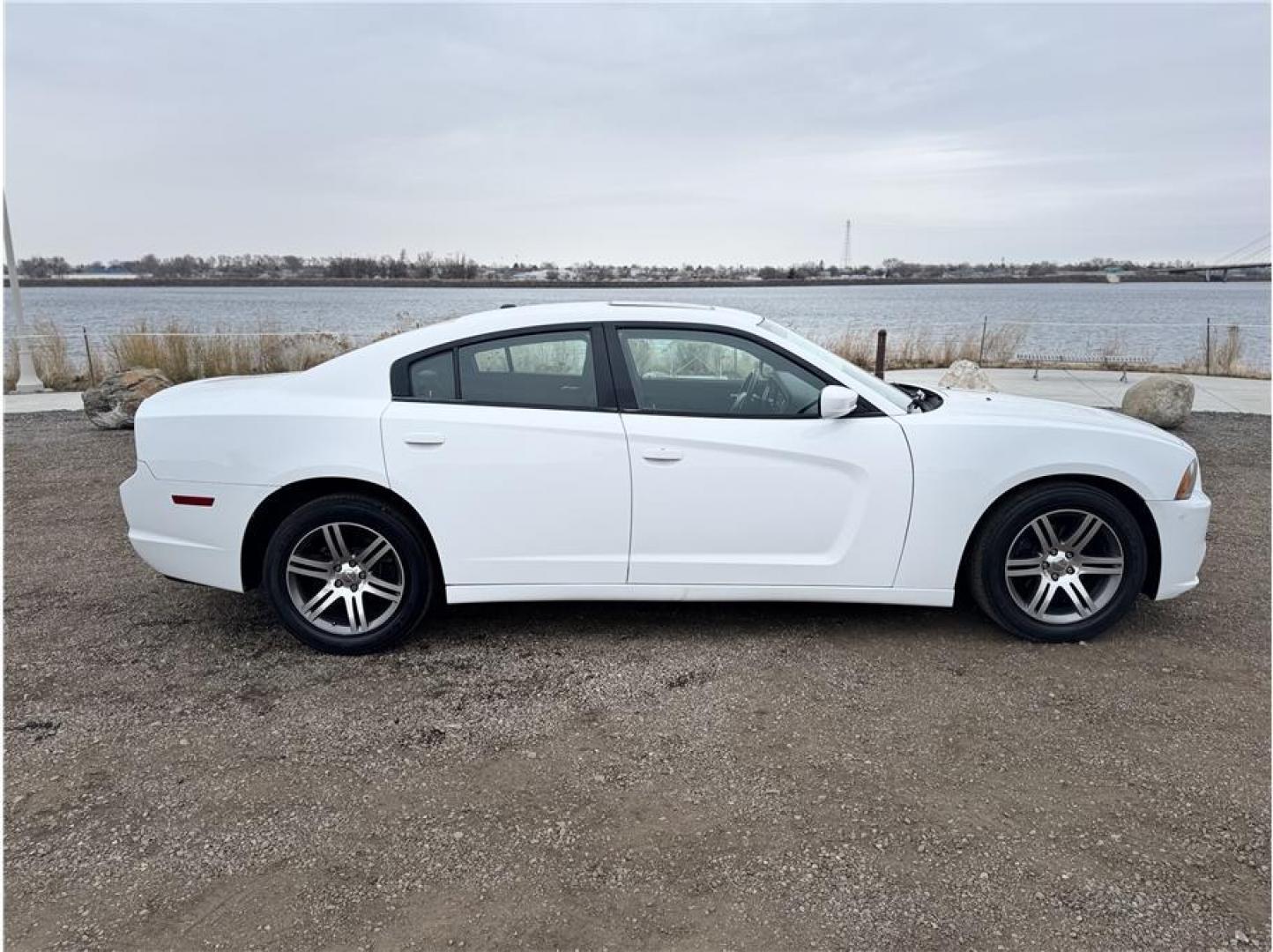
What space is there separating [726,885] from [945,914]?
23.3 inches

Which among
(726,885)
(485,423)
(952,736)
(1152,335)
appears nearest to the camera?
(726,885)

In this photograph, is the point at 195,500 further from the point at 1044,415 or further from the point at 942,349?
the point at 942,349

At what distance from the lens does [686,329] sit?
13.9 feet

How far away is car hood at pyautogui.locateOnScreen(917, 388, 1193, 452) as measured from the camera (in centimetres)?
419

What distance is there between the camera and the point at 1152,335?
95.5ft

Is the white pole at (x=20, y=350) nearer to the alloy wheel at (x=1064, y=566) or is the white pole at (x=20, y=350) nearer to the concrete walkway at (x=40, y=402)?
the concrete walkway at (x=40, y=402)

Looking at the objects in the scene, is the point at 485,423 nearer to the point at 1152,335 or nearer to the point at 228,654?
the point at 228,654

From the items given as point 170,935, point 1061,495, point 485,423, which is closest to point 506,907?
point 170,935

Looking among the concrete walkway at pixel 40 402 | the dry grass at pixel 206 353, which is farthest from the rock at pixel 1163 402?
the concrete walkway at pixel 40 402

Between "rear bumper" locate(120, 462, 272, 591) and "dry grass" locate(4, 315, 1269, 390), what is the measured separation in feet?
29.0

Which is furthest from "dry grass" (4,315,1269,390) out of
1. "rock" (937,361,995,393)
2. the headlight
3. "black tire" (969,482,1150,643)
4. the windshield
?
the headlight

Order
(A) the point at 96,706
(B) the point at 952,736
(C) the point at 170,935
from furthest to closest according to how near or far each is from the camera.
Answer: (A) the point at 96,706 → (B) the point at 952,736 → (C) the point at 170,935

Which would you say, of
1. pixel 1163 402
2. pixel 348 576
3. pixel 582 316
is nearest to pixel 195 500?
pixel 348 576

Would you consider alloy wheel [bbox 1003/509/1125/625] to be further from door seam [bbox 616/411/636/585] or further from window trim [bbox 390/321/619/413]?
window trim [bbox 390/321/619/413]
